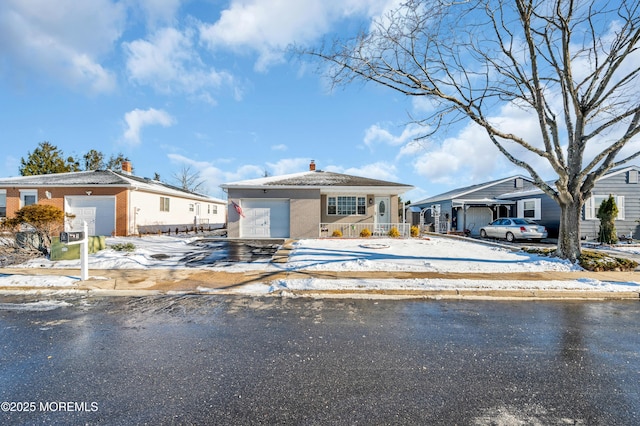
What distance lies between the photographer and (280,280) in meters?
7.75

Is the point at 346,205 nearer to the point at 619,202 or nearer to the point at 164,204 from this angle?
the point at 164,204

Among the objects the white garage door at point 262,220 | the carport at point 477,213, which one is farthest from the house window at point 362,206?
the carport at point 477,213

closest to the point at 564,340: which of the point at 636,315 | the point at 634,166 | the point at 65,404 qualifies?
the point at 636,315

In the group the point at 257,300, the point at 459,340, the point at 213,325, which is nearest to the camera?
the point at 459,340

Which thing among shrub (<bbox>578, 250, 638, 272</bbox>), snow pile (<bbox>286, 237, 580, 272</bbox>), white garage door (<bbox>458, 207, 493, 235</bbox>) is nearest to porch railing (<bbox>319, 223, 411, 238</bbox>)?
snow pile (<bbox>286, 237, 580, 272</bbox>)

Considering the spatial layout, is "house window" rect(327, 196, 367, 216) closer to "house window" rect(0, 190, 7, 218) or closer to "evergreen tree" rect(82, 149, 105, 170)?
"house window" rect(0, 190, 7, 218)

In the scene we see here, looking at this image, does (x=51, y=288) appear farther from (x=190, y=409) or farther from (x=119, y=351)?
(x=190, y=409)

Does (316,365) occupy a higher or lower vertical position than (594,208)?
lower

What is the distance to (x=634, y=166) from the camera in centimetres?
1989

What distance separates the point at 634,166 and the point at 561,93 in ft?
46.3

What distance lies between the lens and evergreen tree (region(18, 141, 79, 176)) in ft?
107

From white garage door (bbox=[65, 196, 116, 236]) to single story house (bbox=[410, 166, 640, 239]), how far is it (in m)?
23.5

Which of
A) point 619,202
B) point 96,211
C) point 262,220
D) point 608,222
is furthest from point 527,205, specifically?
point 96,211

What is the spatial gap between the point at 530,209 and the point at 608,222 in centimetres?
521
